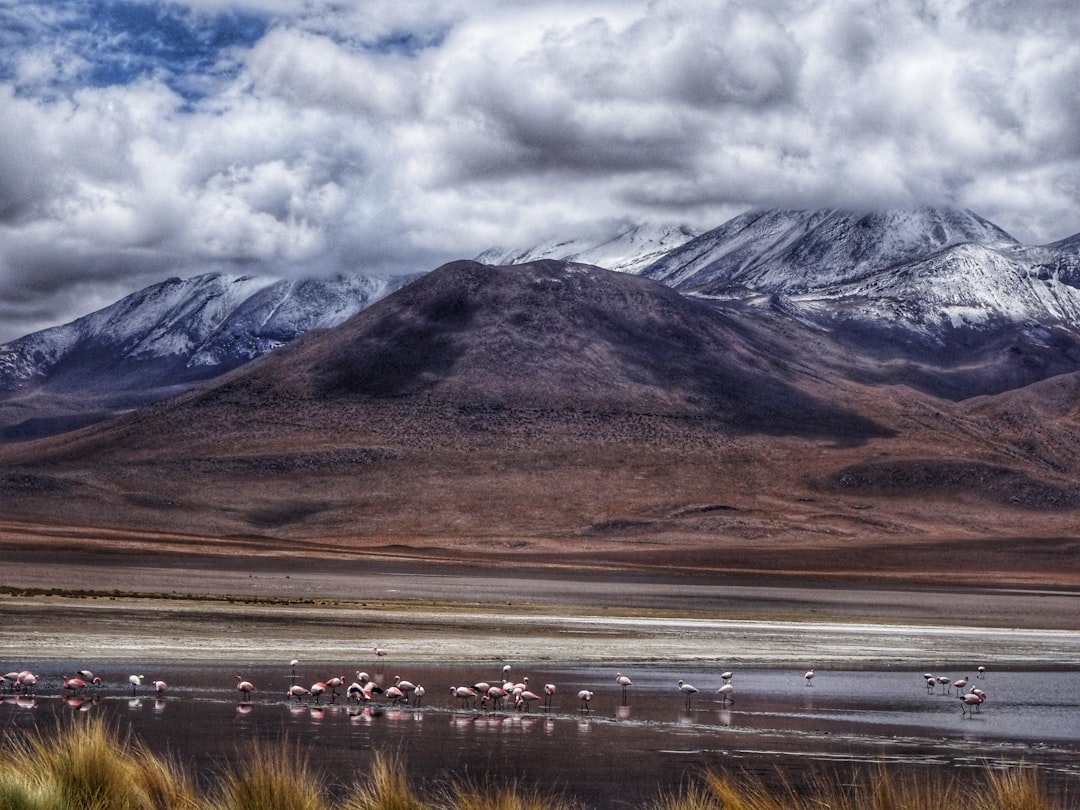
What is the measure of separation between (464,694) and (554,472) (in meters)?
135

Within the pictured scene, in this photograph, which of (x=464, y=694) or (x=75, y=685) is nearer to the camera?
(x=75, y=685)

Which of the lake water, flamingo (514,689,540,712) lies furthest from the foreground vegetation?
flamingo (514,689,540,712)

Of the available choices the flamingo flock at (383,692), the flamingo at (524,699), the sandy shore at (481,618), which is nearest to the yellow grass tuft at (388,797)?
the flamingo flock at (383,692)

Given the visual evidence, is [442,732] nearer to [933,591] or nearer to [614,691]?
[614,691]

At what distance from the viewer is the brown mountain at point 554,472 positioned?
13312 cm

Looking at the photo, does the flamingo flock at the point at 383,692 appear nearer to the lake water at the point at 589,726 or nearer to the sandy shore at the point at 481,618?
the lake water at the point at 589,726

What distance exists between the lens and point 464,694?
29000mm

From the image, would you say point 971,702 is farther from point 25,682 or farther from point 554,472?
point 554,472

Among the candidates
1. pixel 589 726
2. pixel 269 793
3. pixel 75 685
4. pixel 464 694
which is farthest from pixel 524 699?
pixel 269 793

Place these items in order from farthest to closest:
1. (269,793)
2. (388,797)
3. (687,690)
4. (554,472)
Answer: (554,472) < (687,690) < (388,797) < (269,793)

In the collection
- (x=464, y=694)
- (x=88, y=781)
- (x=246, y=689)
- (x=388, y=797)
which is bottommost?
(x=464, y=694)

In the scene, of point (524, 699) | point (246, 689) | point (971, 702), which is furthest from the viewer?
point (971, 702)

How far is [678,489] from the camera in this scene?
161125 mm

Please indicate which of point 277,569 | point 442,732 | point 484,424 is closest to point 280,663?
point 442,732
